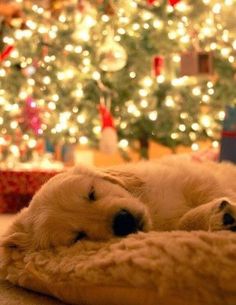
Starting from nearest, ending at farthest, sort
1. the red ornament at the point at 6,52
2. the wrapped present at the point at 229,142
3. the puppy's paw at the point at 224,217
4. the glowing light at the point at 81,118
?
1. the puppy's paw at the point at 224,217
2. the wrapped present at the point at 229,142
3. the red ornament at the point at 6,52
4. the glowing light at the point at 81,118

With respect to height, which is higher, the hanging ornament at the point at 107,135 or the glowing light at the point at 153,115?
the glowing light at the point at 153,115

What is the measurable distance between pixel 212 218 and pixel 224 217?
3 cm

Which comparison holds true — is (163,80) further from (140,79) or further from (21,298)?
(21,298)

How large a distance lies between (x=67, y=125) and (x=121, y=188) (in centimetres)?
204

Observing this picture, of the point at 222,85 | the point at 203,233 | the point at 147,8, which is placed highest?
the point at 147,8

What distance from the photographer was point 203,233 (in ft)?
3.23

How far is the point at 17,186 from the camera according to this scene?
8.59 ft

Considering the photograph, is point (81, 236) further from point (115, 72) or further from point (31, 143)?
point (31, 143)

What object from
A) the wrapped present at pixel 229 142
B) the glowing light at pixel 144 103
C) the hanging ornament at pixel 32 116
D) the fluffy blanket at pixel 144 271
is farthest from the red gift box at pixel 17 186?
the fluffy blanket at pixel 144 271

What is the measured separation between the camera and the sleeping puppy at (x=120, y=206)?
3.82 ft

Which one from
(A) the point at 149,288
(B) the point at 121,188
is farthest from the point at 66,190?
(A) the point at 149,288

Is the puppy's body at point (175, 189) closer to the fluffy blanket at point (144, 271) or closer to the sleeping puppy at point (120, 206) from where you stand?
the sleeping puppy at point (120, 206)

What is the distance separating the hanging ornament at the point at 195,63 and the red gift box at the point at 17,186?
0.93 metres

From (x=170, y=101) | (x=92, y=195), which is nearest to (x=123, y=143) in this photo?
(x=170, y=101)
